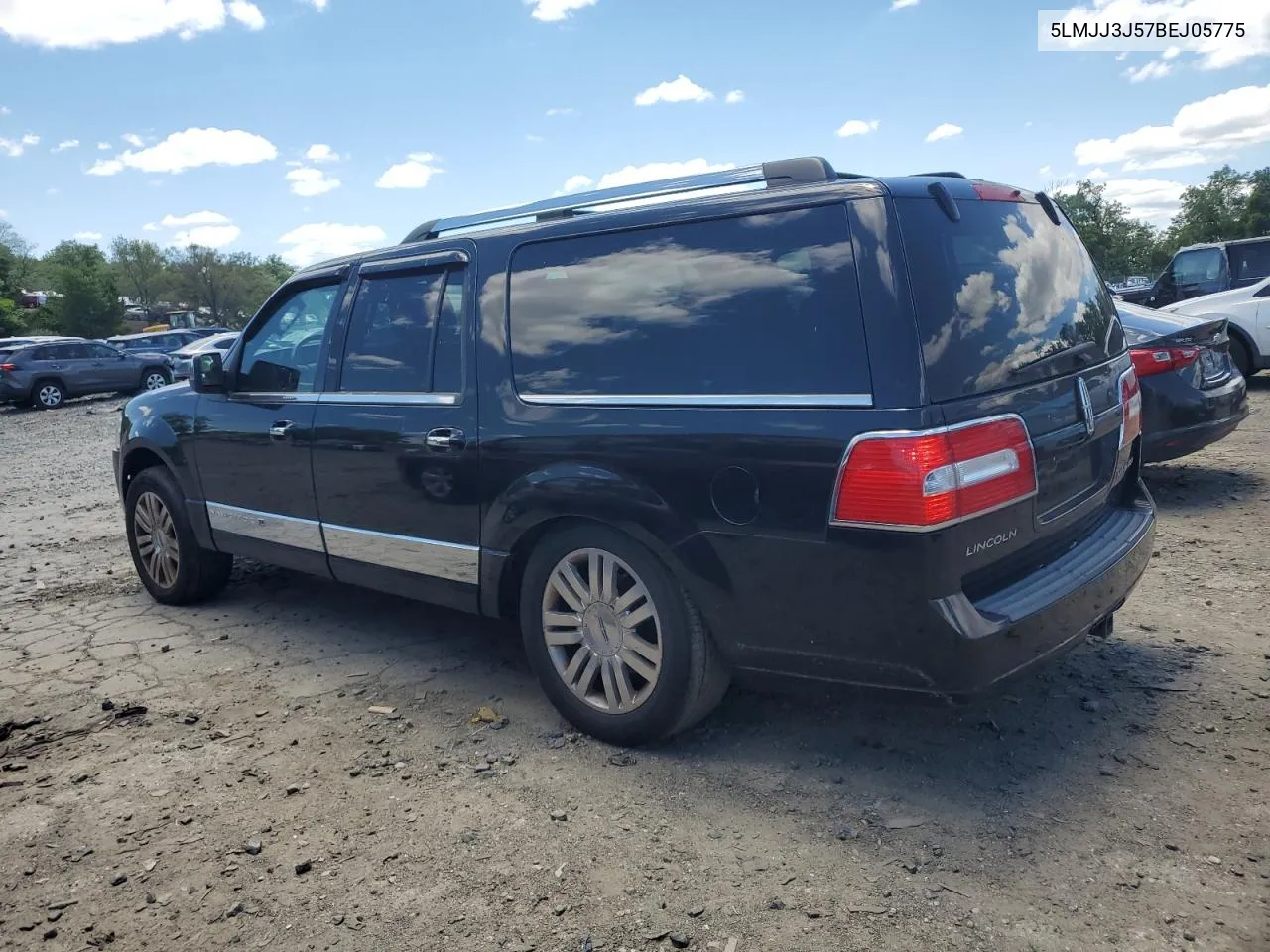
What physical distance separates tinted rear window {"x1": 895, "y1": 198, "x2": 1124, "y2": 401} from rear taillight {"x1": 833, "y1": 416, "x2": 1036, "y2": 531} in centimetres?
14

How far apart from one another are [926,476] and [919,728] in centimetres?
129

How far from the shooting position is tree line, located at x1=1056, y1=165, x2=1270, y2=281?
280 feet

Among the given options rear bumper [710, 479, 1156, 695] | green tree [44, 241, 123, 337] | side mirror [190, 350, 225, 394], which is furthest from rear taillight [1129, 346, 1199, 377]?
green tree [44, 241, 123, 337]

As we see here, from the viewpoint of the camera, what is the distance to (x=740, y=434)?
3.01 meters

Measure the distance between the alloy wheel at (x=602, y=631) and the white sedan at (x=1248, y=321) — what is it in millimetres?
10613

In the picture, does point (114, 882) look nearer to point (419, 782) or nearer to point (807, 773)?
point (419, 782)

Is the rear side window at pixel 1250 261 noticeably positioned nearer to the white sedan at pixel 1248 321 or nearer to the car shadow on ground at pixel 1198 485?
the white sedan at pixel 1248 321

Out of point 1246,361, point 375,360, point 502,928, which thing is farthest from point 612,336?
point 1246,361

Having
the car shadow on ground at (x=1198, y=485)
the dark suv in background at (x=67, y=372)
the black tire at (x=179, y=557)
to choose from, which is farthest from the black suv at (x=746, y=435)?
the dark suv in background at (x=67, y=372)

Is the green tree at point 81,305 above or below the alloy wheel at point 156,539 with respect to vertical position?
above

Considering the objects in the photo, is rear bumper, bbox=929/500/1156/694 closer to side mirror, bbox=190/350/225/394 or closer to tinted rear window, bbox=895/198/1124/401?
tinted rear window, bbox=895/198/1124/401

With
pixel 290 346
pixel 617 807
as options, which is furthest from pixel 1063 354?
pixel 290 346

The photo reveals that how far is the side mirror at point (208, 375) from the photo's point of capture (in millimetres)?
5066

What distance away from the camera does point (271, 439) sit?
4.76m
